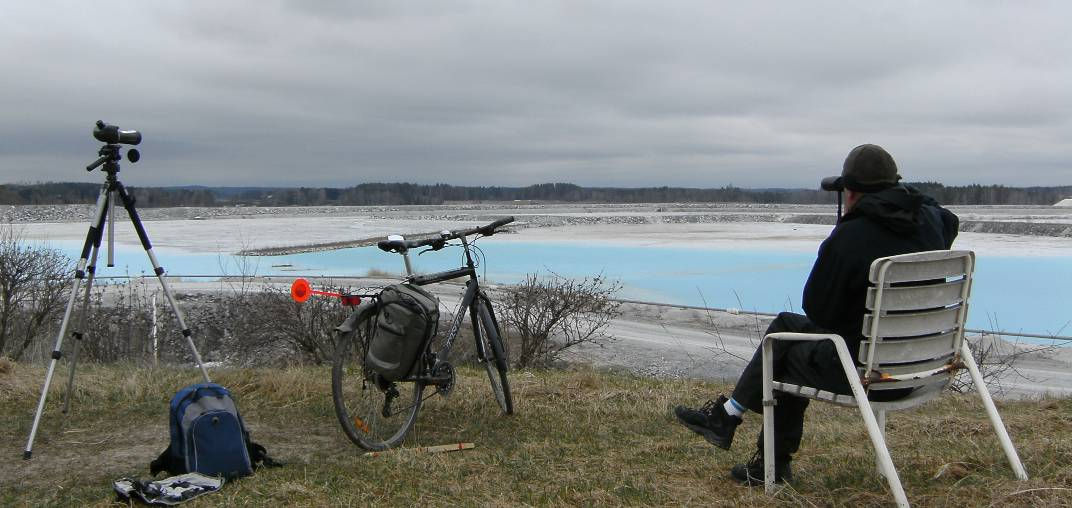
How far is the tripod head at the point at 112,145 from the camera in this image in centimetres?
507

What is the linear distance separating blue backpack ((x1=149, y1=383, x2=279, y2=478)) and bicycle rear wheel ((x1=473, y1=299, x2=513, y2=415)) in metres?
1.70

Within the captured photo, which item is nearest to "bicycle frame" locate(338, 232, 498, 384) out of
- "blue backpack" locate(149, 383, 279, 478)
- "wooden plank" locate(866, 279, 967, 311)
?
"blue backpack" locate(149, 383, 279, 478)

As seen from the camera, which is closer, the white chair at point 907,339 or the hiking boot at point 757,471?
the white chair at point 907,339

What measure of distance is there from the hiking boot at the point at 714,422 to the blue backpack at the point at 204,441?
205 centimetres

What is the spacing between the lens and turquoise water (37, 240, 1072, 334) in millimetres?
20109

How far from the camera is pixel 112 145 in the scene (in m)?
5.15

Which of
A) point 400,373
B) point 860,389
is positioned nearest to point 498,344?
point 400,373

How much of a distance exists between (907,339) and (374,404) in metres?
2.91

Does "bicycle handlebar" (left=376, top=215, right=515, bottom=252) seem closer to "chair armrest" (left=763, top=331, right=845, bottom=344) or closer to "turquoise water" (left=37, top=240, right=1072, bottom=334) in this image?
"chair armrest" (left=763, top=331, right=845, bottom=344)

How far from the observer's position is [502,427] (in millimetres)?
5449

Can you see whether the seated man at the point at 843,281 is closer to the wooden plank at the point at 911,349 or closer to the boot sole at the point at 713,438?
the boot sole at the point at 713,438

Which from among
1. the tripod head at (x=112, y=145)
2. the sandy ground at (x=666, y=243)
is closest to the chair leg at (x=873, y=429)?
the tripod head at (x=112, y=145)

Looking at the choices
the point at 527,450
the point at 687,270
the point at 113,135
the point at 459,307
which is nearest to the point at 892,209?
the point at 527,450

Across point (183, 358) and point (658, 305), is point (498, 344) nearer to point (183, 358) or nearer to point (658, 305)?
point (183, 358)
